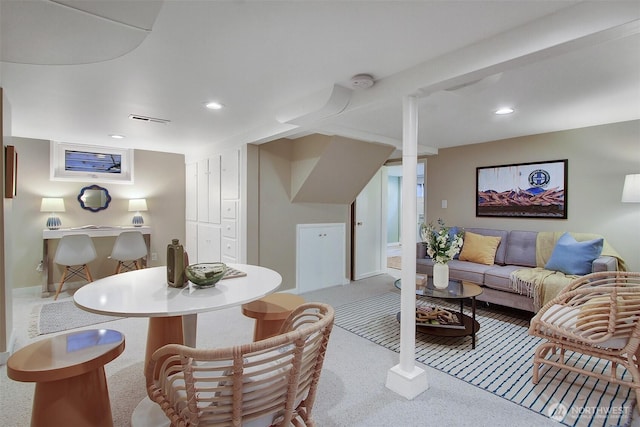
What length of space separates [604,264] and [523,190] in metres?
1.34

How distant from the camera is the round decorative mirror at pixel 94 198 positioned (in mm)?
4562

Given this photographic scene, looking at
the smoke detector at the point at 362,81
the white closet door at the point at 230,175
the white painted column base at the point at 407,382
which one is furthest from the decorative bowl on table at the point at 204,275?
the white closet door at the point at 230,175

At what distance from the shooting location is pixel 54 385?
1.45 metres

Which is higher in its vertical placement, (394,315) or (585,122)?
(585,122)

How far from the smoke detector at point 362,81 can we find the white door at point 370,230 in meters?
2.92

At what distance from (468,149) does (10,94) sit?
4987 millimetres

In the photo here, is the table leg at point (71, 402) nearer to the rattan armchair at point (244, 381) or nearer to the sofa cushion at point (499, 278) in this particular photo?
the rattan armchair at point (244, 381)

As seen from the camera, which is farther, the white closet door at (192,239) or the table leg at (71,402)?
the white closet door at (192,239)

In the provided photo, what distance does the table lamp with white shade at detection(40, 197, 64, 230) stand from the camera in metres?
4.23

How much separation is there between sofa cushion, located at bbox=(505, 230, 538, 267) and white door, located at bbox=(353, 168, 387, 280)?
2043 millimetres

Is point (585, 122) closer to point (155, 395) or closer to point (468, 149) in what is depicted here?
point (468, 149)

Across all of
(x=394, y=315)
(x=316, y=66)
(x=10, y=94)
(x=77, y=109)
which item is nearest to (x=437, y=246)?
(x=394, y=315)

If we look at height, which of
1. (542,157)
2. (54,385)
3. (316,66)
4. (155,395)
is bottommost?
(54,385)

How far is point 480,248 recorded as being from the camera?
3.95 m
